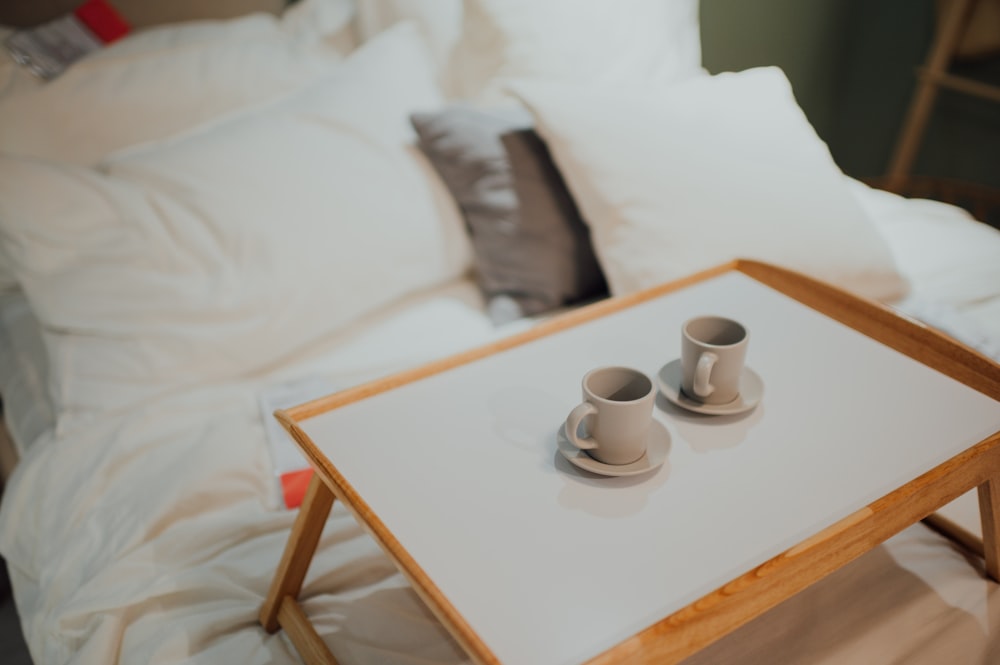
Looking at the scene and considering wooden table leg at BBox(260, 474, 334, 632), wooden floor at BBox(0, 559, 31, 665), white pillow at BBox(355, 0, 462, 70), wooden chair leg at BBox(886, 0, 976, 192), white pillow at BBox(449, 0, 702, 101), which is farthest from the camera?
wooden chair leg at BBox(886, 0, 976, 192)

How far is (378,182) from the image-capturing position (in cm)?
134

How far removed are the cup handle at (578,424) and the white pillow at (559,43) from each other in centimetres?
89

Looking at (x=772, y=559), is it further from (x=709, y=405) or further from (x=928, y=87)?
(x=928, y=87)

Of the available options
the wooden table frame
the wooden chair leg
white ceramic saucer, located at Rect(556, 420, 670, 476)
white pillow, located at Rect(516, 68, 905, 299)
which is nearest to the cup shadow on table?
white ceramic saucer, located at Rect(556, 420, 670, 476)

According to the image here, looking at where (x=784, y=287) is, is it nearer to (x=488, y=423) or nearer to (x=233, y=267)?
(x=488, y=423)

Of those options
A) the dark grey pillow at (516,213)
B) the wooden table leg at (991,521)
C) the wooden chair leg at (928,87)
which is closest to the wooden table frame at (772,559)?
the wooden table leg at (991,521)

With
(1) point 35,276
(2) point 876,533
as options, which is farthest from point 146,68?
(2) point 876,533

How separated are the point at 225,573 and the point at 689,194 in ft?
2.89

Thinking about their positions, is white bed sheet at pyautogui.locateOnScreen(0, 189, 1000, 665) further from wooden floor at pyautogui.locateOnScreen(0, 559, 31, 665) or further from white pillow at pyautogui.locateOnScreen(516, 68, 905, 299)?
wooden floor at pyautogui.locateOnScreen(0, 559, 31, 665)

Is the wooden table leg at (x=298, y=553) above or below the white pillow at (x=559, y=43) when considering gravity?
below

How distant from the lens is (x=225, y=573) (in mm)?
921

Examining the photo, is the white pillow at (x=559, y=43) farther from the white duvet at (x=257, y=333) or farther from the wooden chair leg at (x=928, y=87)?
the wooden chair leg at (x=928, y=87)

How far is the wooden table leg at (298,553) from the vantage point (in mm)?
835

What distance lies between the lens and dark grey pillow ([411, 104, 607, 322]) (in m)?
1.35
